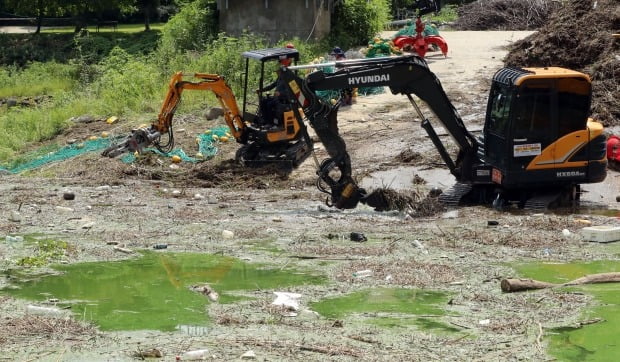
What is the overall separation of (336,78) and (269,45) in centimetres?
1956

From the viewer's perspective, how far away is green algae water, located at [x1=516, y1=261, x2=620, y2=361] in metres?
9.91

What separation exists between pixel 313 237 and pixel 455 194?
385 cm

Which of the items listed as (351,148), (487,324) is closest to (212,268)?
(487,324)

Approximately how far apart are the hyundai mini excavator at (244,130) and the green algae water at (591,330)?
8.69 m

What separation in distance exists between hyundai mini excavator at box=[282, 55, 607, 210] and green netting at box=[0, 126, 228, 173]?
5336 mm

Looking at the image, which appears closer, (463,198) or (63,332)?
(63,332)

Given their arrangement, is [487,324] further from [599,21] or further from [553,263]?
[599,21]

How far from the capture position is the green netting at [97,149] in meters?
22.5

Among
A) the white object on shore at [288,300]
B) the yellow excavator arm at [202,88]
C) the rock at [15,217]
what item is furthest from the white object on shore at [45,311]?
the yellow excavator arm at [202,88]

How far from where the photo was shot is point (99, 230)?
1575 centimetres

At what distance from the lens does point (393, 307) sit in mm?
11531

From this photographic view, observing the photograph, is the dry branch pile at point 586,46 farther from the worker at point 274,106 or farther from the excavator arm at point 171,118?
the excavator arm at point 171,118

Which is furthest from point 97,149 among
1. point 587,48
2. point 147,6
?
point 147,6

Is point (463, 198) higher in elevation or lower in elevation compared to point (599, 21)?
lower
